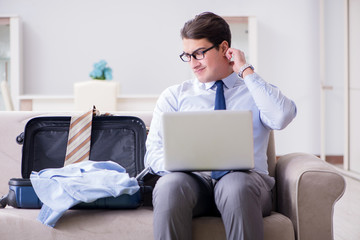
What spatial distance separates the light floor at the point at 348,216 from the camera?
3104 millimetres

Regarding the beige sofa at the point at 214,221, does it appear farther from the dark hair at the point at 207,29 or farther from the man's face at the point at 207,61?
the dark hair at the point at 207,29

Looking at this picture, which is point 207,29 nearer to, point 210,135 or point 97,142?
point 210,135

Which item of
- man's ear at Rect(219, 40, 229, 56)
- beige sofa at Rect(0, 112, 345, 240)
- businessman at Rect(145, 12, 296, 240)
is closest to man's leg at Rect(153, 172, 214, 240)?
businessman at Rect(145, 12, 296, 240)

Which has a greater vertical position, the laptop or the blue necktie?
the blue necktie

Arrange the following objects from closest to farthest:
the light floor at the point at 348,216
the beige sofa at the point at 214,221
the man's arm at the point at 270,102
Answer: the beige sofa at the point at 214,221 < the man's arm at the point at 270,102 < the light floor at the point at 348,216

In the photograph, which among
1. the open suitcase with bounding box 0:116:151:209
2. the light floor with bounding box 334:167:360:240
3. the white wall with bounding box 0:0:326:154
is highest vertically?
the white wall with bounding box 0:0:326:154

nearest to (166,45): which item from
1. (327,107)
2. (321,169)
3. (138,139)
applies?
(327,107)

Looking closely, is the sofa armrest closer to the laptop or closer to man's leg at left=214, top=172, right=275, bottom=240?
man's leg at left=214, top=172, right=275, bottom=240

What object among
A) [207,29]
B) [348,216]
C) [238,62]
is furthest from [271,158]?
[348,216]

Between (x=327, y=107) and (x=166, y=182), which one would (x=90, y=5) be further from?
(x=166, y=182)

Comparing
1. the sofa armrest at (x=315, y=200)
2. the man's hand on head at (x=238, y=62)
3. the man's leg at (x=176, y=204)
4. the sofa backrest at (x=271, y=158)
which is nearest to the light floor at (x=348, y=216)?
the sofa backrest at (x=271, y=158)

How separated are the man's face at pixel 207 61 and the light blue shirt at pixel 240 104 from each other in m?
0.03

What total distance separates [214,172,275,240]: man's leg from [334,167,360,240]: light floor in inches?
56.3

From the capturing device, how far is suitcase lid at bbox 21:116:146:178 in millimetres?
2299
